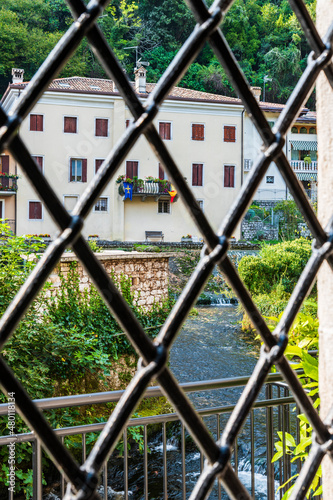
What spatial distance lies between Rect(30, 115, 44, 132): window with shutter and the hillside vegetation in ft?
19.2

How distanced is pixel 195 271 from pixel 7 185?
68.2 ft

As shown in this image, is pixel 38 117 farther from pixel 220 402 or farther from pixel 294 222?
pixel 220 402

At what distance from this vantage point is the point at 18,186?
20.4 metres

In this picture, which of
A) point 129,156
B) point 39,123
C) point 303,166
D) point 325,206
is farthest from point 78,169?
point 325,206

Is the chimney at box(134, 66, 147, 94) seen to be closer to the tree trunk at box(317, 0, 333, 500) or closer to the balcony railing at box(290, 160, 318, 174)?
the balcony railing at box(290, 160, 318, 174)

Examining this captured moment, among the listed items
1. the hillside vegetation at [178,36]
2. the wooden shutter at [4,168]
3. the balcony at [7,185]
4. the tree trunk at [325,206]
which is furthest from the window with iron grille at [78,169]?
the tree trunk at [325,206]

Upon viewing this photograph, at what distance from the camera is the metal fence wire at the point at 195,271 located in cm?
40

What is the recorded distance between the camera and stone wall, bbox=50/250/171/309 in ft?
25.1

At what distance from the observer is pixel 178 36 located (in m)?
31.2

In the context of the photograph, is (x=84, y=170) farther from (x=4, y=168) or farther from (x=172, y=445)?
(x=172, y=445)

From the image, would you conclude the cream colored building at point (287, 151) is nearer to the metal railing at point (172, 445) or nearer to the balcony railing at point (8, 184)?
the balcony railing at point (8, 184)

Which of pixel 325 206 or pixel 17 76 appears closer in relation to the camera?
pixel 325 206

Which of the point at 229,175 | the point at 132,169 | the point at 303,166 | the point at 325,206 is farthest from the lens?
the point at 303,166

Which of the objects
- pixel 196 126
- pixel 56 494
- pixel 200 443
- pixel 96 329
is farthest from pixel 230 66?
pixel 196 126
